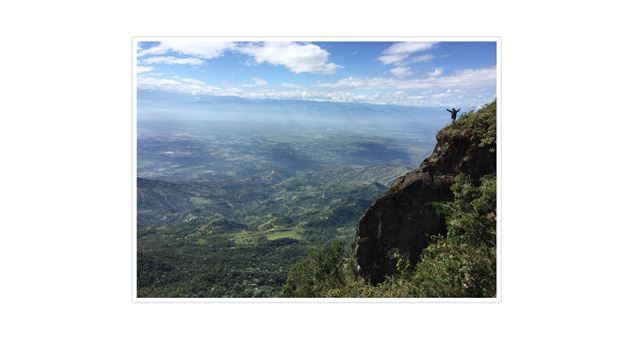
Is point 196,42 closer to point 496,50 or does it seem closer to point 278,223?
point 496,50

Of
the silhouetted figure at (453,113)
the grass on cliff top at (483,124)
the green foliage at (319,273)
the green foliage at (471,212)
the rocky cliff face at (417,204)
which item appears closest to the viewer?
the green foliage at (471,212)

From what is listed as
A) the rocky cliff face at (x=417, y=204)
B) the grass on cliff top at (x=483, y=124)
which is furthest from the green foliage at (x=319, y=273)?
the grass on cliff top at (x=483, y=124)

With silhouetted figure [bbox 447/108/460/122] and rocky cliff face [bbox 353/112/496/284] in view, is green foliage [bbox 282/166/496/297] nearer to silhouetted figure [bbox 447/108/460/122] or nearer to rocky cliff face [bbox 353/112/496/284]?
rocky cliff face [bbox 353/112/496/284]

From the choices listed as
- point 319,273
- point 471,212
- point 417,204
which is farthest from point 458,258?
point 319,273

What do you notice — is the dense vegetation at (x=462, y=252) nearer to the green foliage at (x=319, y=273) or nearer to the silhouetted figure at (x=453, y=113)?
the silhouetted figure at (x=453, y=113)

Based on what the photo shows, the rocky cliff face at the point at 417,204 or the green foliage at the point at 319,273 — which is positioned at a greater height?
the rocky cliff face at the point at 417,204

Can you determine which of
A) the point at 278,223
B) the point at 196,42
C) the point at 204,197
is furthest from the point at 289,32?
the point at 204,197

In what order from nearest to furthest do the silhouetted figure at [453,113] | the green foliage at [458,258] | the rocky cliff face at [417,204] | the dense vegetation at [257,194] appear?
1. the green foliage at [458,258]
2. the rocky cliff face at [417,204]
3. the silhouetted figure at [453,113]
4. the dense vegetation at [257,194]

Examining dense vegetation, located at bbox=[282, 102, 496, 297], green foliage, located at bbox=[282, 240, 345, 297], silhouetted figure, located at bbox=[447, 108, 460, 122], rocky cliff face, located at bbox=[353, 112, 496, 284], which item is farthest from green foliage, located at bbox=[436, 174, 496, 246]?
green foliage, located at bbox=[282, 240, 345, 297]
